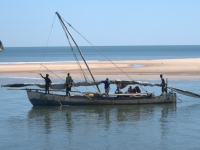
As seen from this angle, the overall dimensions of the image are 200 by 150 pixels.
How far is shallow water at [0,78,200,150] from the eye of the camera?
17297 mm

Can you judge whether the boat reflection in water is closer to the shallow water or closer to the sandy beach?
the shallow water

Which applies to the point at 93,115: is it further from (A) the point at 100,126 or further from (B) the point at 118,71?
(B) the point at 118,71

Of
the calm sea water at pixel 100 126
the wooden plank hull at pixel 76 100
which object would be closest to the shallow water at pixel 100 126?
the calm sea water at pixel 100 126

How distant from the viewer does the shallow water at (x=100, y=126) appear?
17297mm

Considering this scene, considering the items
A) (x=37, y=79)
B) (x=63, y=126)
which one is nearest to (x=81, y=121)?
(x=63, y=126)

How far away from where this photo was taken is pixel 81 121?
22.0 meters

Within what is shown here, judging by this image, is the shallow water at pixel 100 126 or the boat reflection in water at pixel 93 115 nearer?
the shallow water at pixel 100 126

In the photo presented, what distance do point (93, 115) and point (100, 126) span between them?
10.2 ft

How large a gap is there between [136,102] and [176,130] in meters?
7.25

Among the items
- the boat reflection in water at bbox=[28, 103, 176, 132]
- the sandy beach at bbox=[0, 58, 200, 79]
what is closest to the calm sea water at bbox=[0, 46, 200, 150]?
the boat reflection in water at bbox=[28, 103, 176, 132]

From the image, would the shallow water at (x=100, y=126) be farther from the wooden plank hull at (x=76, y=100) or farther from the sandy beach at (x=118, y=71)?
the sandy beach at (x=118, y=71)

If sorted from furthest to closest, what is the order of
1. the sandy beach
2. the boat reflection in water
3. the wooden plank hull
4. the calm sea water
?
the sandy beach, the wooden plank hull, the boat reflection in water, the calm sea water

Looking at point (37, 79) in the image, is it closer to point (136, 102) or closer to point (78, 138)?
point (136, 102)

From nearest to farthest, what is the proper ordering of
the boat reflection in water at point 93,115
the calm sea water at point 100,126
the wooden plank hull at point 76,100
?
1. the calm sea water at point 100,126
2. the boat reflection in water at point 93,115
3. the wooden plank hull at point 76,100
